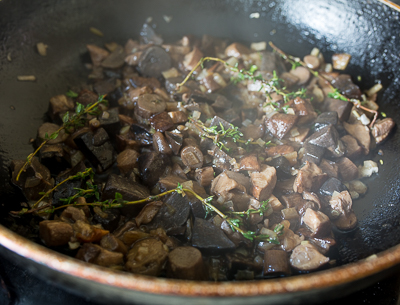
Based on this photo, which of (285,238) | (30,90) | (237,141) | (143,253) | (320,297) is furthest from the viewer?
(30,90)

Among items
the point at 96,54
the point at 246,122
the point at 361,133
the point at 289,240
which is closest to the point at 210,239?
the point at 289,240

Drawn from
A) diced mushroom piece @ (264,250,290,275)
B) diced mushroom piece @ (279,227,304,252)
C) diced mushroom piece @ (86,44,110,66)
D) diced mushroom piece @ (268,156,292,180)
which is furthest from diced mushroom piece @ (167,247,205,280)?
diced mushroom piece @ (86,44,110,66)

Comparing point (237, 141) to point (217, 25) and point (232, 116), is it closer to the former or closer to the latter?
point (232, 116)

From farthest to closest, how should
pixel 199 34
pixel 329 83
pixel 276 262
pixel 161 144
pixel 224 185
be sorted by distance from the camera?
pixel 199 34
pixel 329 83
pixel 161 144
pixel 224 185
pixel 276 262

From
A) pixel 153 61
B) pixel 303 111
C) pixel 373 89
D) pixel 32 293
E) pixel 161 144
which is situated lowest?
pixel 32 293

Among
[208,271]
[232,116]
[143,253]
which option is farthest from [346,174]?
[143,253]

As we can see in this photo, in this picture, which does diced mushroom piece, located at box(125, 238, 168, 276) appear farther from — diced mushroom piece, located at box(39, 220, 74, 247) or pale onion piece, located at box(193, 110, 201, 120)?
pale onion piece, located at box(193, 110, 201, 120)

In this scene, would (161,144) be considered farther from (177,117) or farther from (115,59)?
(115,59)
